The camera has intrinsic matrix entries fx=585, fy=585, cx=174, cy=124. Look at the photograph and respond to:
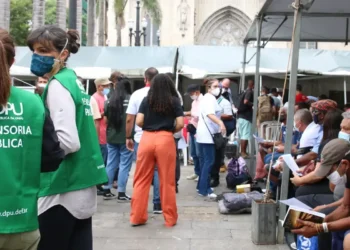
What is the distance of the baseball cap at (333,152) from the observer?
16.2ft

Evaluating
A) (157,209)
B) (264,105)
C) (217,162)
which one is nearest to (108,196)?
(157,209)

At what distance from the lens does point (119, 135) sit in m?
8.70

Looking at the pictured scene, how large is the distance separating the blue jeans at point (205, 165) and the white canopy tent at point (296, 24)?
2233 mm

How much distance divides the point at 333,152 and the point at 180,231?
2.54 meters

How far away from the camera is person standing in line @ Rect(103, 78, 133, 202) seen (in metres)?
8.64

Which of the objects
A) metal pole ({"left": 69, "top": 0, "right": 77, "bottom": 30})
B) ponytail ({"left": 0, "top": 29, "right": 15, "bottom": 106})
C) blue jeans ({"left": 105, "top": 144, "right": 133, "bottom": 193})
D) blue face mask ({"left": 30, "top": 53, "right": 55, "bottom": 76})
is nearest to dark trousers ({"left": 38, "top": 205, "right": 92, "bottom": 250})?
blue face mask ({"left": 30, "top": 53, "right": 55, "bottom": 76})

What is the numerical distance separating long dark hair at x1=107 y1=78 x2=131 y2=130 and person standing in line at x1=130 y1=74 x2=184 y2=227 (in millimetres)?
1701

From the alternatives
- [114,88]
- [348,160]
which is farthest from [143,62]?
[348,160]

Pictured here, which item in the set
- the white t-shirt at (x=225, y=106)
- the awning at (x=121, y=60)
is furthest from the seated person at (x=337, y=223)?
the awning at (x=121, y=60)

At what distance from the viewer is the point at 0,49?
2.50m

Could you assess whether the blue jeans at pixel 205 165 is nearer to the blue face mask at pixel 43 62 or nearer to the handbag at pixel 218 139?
the handbag at pixel 218 139

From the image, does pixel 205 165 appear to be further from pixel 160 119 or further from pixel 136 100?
pixel 160 119

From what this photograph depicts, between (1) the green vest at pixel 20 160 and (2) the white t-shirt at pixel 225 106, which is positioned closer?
(1) the green vest at pixel 20 160

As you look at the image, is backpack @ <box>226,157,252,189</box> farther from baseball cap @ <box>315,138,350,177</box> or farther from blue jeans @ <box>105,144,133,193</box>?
baseball cap @ <box>315,138,350,177</box>
